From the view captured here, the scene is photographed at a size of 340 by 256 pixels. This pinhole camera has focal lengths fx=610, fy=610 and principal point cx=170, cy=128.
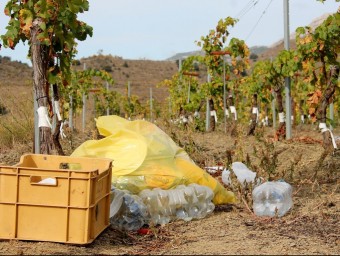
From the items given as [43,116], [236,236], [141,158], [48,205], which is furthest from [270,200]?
[43,116]

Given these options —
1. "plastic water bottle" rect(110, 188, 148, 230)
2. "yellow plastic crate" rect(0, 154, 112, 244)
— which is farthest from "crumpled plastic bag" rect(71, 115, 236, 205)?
"yellow plastic crate" rect(0, 154, 112, 244)

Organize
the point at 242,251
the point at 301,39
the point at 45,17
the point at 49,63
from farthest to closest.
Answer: the point at 301,39 → the point at 49,63 → the point at 45,17 → the point at 242,251

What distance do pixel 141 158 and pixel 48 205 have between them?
1.46m

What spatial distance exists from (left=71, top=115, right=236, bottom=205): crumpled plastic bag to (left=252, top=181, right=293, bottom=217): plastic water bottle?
622 millimetres

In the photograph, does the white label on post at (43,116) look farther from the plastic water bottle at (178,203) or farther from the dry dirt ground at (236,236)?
the dry dirt ground at (236,236)

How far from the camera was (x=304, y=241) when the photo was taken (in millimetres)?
4574

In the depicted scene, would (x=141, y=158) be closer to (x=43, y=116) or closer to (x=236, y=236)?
(x=43, y=116)

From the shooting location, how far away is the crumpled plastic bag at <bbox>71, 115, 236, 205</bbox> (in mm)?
5734

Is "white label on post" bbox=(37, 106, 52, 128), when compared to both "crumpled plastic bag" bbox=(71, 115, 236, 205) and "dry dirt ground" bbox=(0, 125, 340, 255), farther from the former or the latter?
"dry dirt ground" bbox=(0, 125, 340, 255)

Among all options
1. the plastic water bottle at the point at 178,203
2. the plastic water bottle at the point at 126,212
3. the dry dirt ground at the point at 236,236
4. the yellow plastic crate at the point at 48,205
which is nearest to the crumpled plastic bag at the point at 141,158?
the plastic water bottle at the point at 178,203

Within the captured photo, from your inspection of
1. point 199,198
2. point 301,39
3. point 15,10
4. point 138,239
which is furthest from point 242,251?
point 301,39

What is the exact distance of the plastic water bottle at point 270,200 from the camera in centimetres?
559

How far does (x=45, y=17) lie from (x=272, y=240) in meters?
3.25

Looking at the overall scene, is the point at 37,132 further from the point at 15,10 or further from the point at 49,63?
the point at 15,10
